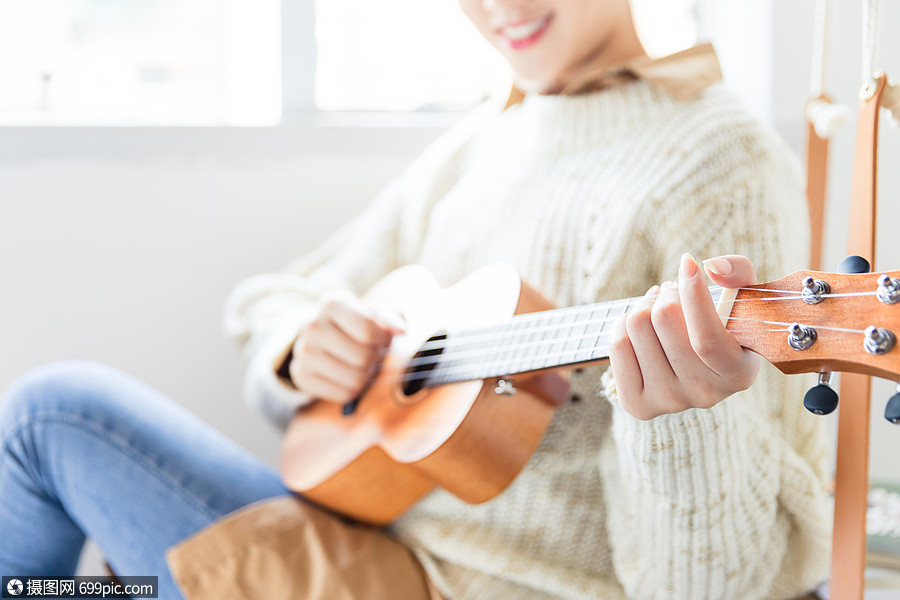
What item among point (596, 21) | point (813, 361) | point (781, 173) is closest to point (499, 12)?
point (596, 21)

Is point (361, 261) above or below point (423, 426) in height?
above

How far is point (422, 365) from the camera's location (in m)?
0.80

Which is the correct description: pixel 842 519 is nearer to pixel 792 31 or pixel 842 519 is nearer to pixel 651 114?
pixel 651 114

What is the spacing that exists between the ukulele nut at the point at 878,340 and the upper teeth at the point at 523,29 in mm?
578

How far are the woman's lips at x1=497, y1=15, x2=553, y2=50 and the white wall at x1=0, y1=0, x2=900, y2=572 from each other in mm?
488

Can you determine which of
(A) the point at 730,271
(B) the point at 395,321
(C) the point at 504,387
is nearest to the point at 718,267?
(A) the point at 730,271

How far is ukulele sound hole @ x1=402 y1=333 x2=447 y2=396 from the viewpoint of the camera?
2.58ft

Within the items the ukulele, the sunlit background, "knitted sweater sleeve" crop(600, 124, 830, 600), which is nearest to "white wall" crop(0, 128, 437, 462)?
the sunlit background

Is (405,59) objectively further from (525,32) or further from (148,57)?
(525,32)

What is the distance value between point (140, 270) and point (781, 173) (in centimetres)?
101

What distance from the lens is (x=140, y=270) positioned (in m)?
1.31

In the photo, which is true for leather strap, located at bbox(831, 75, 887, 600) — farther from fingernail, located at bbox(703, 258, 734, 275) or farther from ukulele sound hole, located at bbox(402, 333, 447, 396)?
ukulele sound hole, located at bbox(402, 333, 447, 396)

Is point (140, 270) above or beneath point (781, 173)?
beneath

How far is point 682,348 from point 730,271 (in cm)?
6
